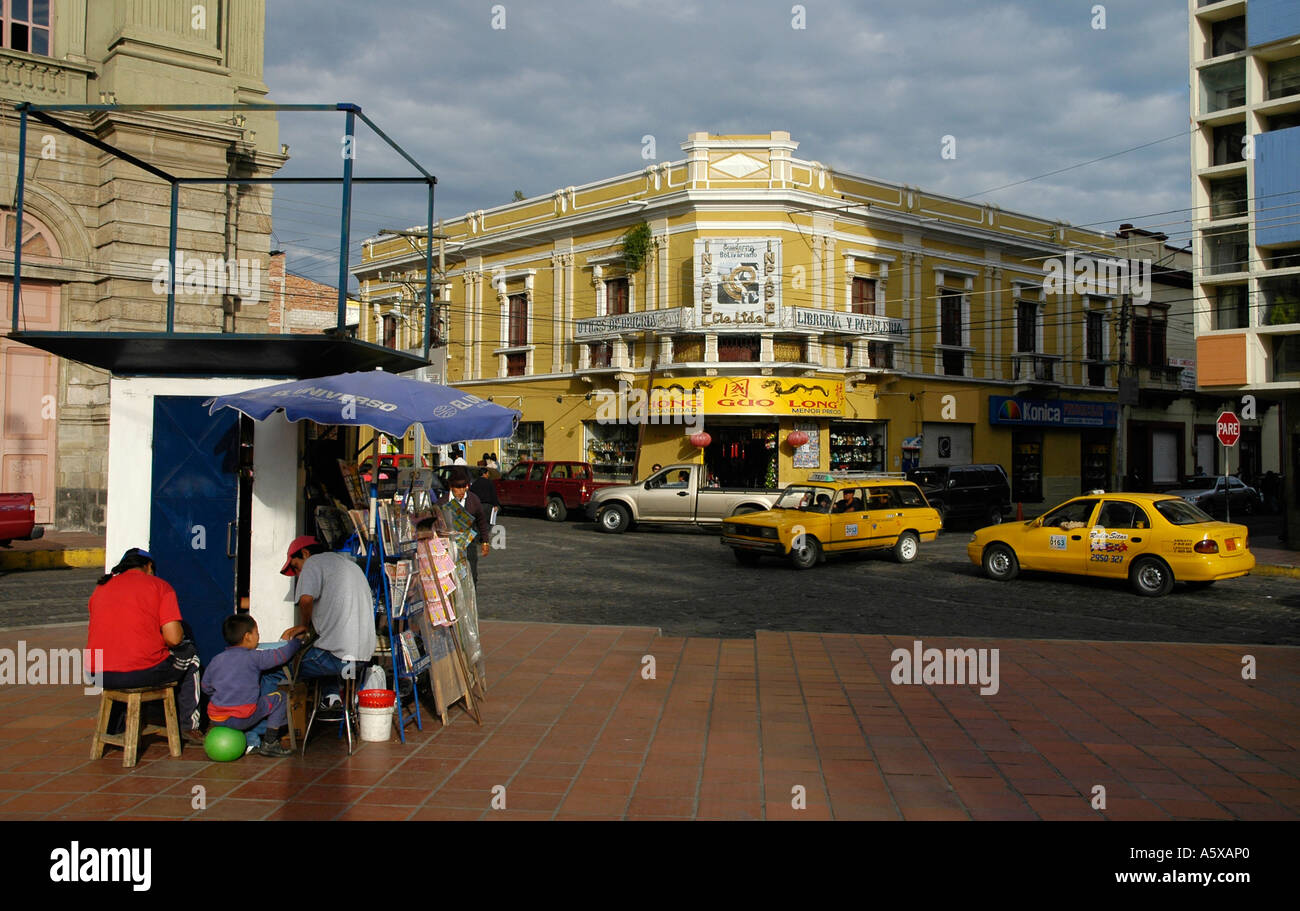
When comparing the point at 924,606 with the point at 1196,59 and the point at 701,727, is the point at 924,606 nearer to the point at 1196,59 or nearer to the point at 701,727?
the point at 701,727

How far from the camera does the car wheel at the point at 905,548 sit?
18.6m

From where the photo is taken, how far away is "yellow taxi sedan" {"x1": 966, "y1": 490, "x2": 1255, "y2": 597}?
14.0 m

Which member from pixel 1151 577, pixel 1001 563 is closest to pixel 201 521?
pixel 1001 563

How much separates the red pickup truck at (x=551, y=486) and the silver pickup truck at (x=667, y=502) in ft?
9.60

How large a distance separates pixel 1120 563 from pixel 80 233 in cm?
2097

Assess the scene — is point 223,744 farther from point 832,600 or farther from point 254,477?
point 832,600

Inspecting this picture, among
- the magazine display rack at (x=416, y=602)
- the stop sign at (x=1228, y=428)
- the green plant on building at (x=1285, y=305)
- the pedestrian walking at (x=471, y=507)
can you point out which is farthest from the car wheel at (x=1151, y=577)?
the green plant on building at (x=1285, y=305)

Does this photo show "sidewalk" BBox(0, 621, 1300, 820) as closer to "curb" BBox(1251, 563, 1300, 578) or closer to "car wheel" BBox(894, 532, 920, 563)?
"car wheel" BBox(894, 532, 920, 563)

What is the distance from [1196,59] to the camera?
Answer: 23.4 meters

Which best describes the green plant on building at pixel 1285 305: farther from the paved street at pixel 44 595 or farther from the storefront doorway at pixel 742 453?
the paved street at pixel 44 595

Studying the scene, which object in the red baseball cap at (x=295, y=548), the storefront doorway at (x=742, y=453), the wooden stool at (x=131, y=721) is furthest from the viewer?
the storefront doorway at (x=742, y=453)

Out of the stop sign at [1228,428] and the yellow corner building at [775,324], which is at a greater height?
the yellow corner building at [775,324]

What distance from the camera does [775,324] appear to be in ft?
95.3
